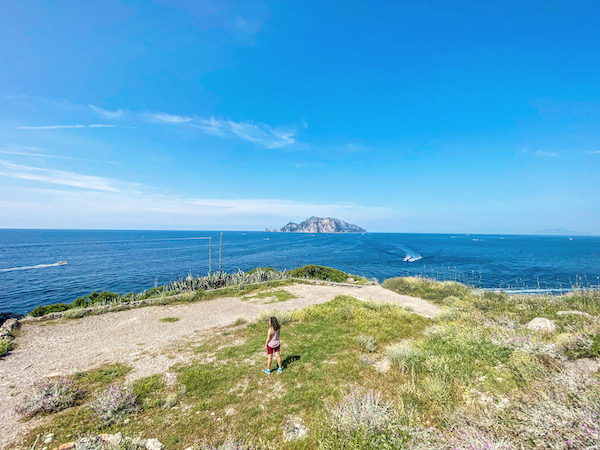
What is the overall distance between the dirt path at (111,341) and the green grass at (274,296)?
2.56 feet

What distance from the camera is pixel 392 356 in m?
6.81

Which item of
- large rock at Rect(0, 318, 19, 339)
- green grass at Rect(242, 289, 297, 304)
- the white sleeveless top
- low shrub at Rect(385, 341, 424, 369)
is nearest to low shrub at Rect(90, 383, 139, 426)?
the white sleeveless top

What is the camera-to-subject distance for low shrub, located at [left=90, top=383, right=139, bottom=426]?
A: 4840 mm

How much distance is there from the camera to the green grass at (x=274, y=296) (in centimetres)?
1596

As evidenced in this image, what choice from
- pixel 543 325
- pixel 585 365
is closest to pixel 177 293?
pixel 585 365

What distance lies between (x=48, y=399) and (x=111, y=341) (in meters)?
4.55

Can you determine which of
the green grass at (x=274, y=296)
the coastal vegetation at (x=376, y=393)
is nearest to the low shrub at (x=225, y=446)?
the coastal vegetation at (x=376, y=393)

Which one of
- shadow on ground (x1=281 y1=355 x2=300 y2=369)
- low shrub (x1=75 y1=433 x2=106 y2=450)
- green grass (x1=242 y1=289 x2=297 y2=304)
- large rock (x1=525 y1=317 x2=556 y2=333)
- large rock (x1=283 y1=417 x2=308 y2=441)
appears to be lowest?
green grass (x1=242 y1=289 x2=297 y2=304)

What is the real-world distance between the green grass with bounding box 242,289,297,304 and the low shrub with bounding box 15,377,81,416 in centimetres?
1022

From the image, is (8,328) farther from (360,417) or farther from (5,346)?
(360,417)

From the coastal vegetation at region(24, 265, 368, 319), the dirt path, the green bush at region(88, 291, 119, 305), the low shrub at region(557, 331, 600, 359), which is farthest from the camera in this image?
the green bush at region(88, 291, 119, 305)

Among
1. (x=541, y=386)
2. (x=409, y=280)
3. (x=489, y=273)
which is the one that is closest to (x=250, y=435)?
(x=541, y=386)

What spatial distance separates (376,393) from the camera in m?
5.32

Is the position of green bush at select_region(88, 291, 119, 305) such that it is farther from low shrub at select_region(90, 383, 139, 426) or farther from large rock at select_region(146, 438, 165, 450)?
large rock at select_region(146, 438, 165, 450)
